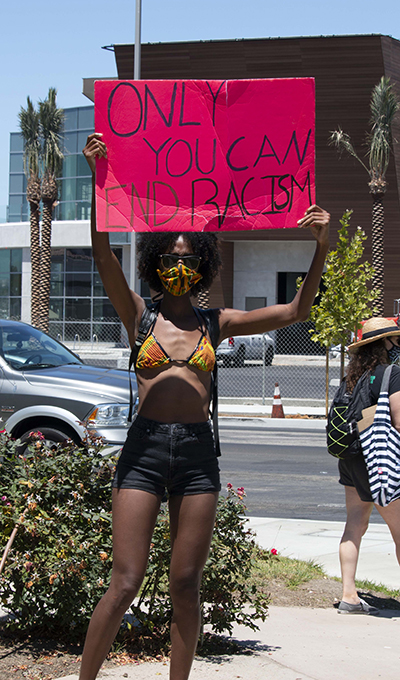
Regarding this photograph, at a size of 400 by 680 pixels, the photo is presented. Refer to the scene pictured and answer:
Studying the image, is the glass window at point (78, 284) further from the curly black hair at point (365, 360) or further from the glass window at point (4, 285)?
the curly black hair at point (365, 360)

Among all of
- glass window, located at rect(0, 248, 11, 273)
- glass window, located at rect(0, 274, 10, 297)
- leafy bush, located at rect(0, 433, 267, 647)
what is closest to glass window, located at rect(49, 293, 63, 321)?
glass window, located at rect(0, 274, 10, 297)

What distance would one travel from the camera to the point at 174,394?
2.95 metres

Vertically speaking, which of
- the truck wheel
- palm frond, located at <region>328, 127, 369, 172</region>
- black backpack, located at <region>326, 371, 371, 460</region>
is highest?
palm frond, located at <region>328, 127, 369, 172</region>

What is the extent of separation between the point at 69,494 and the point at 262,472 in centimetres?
682

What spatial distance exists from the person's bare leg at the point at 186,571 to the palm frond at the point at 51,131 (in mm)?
30343

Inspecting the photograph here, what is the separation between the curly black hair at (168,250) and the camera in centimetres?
323

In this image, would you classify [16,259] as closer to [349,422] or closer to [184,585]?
[349,422]

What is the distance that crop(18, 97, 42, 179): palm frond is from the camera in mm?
31344

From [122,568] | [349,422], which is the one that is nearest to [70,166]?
[349,422]

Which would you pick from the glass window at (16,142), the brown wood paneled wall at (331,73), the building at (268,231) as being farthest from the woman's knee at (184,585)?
the glass window at (16,142)

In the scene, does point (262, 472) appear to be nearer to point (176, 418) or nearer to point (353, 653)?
point (353, 653)

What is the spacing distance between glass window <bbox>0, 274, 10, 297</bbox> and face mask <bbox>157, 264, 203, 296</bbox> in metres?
40.8

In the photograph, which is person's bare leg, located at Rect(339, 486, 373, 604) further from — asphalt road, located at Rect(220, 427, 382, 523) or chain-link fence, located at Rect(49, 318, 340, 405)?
chain-link fence, located at Rect(49, 318, 340, 405)

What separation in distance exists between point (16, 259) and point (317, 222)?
40.4 metres
